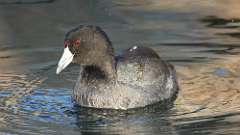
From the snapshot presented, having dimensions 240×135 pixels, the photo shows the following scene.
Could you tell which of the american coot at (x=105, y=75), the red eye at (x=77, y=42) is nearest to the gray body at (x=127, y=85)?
the american coot at (x=105, y=75)

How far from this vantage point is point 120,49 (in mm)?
14102

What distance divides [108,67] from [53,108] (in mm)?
853

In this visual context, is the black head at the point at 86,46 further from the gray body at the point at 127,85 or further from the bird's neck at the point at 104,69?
the gray body at the point at 127,85

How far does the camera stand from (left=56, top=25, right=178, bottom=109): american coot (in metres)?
11.4

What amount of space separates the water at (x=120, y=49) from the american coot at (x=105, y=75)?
20 cm

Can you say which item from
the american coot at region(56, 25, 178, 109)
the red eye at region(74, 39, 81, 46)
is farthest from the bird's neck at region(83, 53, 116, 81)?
the red eye at region(74, 39, 81, 46)

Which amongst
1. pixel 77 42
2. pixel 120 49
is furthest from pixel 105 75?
pixel 120 49

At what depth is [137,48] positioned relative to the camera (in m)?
12.4

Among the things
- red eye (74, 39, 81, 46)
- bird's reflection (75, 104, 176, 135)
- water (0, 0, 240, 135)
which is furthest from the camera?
red eye (74, 39, 81, 46)

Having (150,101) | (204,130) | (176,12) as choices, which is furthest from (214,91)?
(176,12)

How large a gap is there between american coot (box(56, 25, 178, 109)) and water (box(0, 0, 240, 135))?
202 millimetres

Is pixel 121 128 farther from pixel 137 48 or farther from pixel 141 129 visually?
pixel 137 48

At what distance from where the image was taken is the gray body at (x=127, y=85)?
37.4ft

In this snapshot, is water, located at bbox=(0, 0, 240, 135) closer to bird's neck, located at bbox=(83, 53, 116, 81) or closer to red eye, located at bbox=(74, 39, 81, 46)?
bird's neck, located at bbox=(83, 53, 116, 81)
